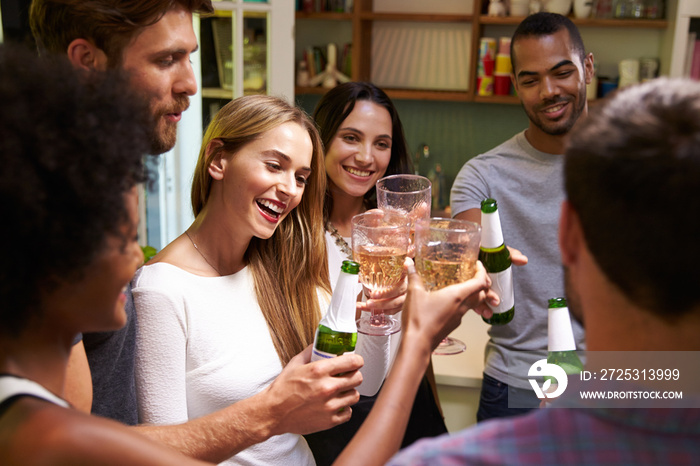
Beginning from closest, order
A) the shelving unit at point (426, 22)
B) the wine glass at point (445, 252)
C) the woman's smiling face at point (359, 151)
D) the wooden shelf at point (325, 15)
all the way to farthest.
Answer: the wine glass at point (445, 252), the woman's smiling face at point (359, 151), the shelving unit at point (426, 22), the wooden shelf at point (325, 15)

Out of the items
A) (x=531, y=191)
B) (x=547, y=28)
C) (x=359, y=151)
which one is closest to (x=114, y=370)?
(x=359, y=151)

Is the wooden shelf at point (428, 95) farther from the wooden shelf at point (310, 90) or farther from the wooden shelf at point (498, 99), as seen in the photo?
the wooden shelf at point (310, 90)

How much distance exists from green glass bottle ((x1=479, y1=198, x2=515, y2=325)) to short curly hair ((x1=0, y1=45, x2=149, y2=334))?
782 mm

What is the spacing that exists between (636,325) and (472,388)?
1.77 metres

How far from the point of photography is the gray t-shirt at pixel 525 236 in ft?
6.70

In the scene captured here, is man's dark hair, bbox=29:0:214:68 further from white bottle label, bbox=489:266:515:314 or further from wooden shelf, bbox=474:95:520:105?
wooden shelf, bbox=474:95:520:105

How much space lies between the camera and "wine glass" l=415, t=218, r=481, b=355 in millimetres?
1112

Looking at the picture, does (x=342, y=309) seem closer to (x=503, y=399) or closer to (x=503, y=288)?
(x=503, y=288)

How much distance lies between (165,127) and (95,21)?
250 mm

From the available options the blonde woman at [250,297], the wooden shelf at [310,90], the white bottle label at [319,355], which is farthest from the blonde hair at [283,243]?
the wooden shelf at [310,90]

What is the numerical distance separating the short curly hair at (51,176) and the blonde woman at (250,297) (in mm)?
558

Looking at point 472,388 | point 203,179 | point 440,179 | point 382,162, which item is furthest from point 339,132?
point 440,179

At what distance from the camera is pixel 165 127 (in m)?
1.35

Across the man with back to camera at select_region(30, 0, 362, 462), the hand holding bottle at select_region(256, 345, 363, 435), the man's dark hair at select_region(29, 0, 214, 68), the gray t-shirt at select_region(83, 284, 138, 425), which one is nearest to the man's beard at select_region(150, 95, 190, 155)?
the man with back to camera at select_region(30, 0, 362, 462)
